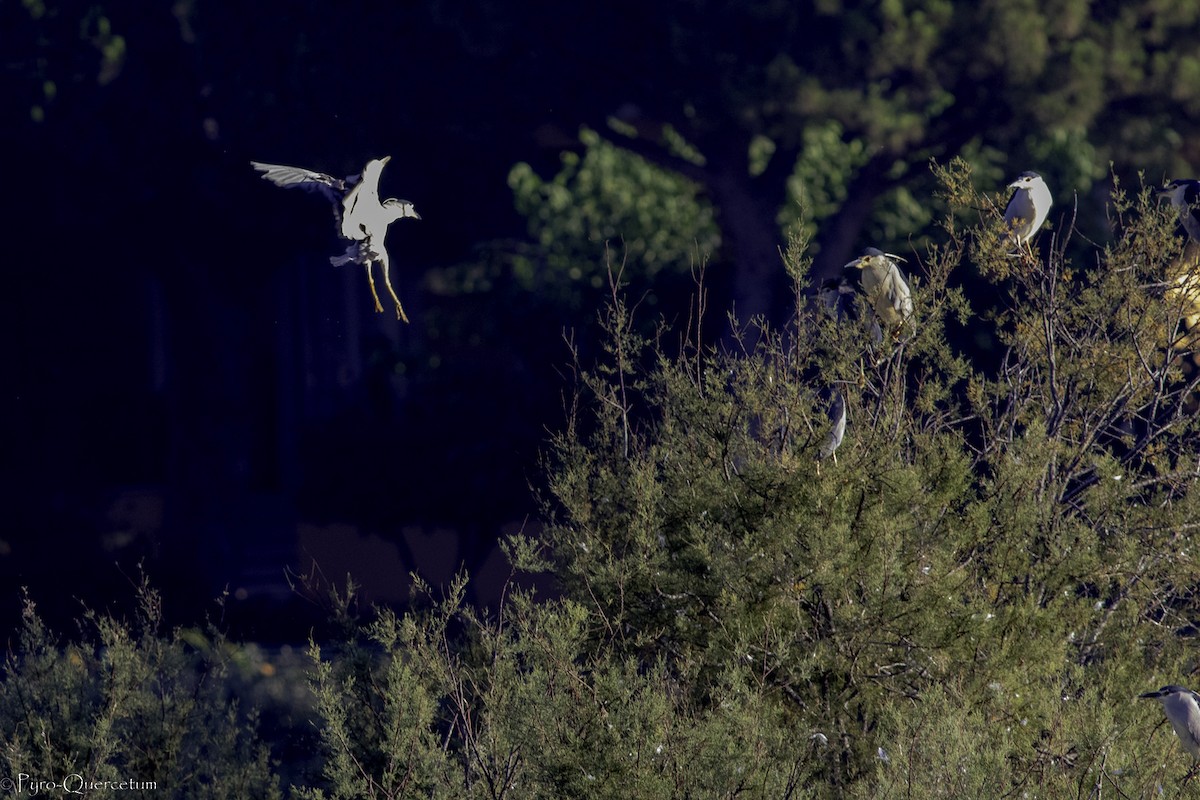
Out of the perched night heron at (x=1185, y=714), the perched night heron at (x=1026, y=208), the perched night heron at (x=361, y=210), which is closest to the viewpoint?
the perched night heron at (x=1185, y=714)

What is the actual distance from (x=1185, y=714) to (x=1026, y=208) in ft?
9.86

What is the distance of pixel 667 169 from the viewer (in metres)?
17.6

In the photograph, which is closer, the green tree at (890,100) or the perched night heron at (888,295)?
the perched night heron at (888,295)

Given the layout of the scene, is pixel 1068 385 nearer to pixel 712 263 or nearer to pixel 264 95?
pixel 712 263

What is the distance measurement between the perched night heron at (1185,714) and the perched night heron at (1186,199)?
3005 mm

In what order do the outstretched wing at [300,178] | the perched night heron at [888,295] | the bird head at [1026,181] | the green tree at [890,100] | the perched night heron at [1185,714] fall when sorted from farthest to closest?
the green tree at [890,100], the bird head at [1026,181], the perched night heron at [888,295], the outstretched wing at [300,178], the perched night heron at [1185,714]

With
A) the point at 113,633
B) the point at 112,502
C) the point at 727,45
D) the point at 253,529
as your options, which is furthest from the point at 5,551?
the point at 113,633

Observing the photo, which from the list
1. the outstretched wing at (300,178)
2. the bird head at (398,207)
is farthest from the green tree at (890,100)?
the outstretched wing at (300,178)

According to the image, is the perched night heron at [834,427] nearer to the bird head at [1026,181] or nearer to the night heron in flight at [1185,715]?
the night heron in flight at [1185,715]

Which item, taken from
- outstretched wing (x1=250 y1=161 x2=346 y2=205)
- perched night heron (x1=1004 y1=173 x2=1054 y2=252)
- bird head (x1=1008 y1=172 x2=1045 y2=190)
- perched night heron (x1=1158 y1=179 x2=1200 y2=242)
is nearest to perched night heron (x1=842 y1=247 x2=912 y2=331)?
perched night heron (x1=1004 y1=173 x2=1054 y2=252)

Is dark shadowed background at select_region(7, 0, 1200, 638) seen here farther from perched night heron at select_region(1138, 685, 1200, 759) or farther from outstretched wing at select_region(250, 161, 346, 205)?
perched night heron at select_region(1138, 685, 1200, 759)

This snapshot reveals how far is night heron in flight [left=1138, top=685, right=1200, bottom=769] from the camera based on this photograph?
6.42 m

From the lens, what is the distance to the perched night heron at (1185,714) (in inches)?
253

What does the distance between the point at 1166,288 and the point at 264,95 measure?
10.6 meters
